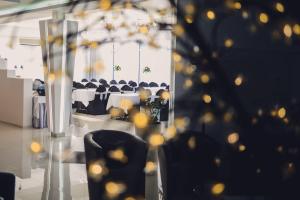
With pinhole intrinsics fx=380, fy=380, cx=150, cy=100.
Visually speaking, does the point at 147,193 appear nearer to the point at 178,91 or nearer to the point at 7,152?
the point at 178,91

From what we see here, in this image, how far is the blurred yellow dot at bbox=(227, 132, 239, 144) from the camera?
3.03 m

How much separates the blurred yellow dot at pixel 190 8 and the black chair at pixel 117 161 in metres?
1.19

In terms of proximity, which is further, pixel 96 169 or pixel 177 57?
pixel 177 57

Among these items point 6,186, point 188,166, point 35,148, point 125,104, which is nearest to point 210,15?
point 188,166

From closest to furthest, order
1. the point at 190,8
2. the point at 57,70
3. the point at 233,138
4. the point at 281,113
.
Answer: the point at 281,113 < the point at 233,138 < the point at 190,8 < the point at 57,70

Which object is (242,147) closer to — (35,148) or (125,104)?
(35,148)

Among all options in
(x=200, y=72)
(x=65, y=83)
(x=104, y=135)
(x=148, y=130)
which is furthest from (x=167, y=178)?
(x=65, y=83)

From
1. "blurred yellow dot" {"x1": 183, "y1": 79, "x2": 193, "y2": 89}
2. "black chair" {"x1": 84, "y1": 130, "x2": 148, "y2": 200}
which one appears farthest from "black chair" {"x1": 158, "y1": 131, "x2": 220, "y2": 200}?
"blurred yellow dot" {"x1": 183, "y1": 79, "x2": 193, "y2": 89}

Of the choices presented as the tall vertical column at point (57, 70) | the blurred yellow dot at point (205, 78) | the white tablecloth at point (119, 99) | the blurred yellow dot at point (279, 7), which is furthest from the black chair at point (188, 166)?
the white tablecloth at point (119, 99)

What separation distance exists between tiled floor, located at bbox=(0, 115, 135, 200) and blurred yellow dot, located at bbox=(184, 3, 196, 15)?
179 centimetres

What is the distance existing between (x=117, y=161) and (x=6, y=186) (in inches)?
58.8

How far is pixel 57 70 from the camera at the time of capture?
5.74 metres

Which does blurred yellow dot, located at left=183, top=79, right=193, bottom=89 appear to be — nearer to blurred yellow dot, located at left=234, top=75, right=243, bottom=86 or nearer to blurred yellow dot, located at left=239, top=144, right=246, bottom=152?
blurred yellow dot, located at left=234, top=75, right=243, bottom=86

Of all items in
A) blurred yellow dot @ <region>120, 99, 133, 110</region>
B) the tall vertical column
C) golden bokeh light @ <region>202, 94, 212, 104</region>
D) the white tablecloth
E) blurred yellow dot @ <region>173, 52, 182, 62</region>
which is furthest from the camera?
the white tablecloth
